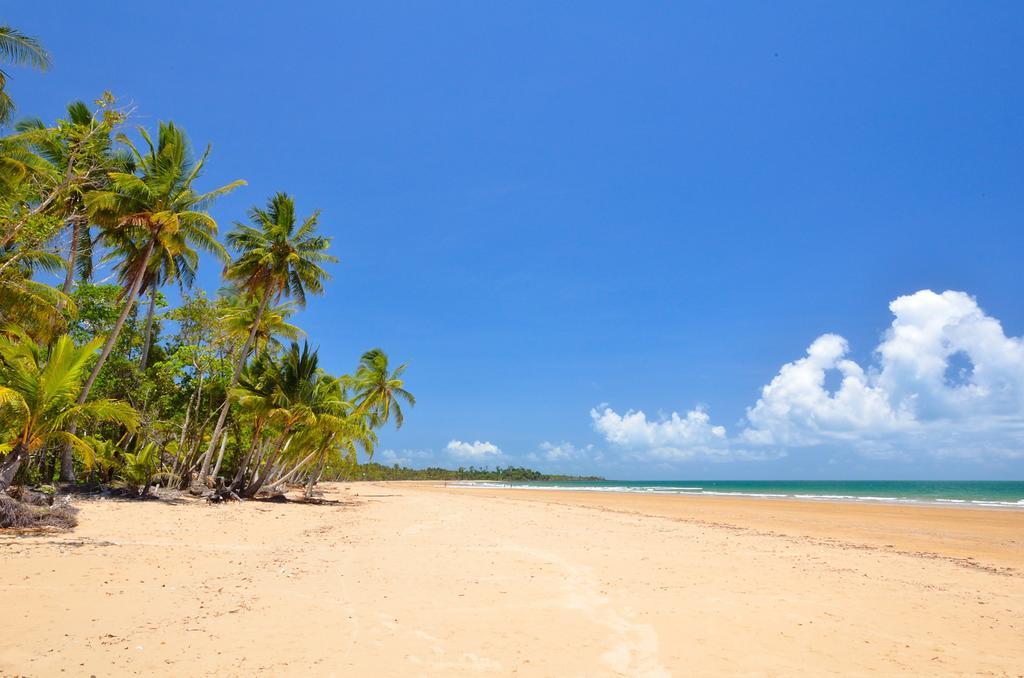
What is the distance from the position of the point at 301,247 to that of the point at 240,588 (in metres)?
18.6

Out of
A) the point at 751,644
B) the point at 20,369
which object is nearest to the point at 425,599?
the point at 751,644

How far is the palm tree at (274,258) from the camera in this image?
22.2m

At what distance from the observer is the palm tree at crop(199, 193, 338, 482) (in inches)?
873

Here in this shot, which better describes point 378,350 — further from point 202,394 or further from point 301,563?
point 301,563

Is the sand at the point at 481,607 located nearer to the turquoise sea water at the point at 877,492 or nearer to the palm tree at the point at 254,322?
the palm tree at the point at 254,322

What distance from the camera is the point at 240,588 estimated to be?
6750mm

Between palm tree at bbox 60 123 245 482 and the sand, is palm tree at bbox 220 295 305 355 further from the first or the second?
the sand

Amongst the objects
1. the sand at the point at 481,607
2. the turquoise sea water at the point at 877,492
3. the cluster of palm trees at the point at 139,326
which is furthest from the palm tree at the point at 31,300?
the turquoise sea water at the point at 877,492

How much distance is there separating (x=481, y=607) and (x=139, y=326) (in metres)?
23.5

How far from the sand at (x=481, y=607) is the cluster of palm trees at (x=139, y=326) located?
130 inches

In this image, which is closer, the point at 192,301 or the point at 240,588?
the point at 240,588

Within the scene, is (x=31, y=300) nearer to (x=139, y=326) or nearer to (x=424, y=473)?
(x=139, y=326)

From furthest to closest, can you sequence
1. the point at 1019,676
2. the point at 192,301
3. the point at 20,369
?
the point at 192,301 < the point at 20,369 < the point at 1019,676

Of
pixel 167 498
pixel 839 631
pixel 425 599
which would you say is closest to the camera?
→ pixel 839 631
